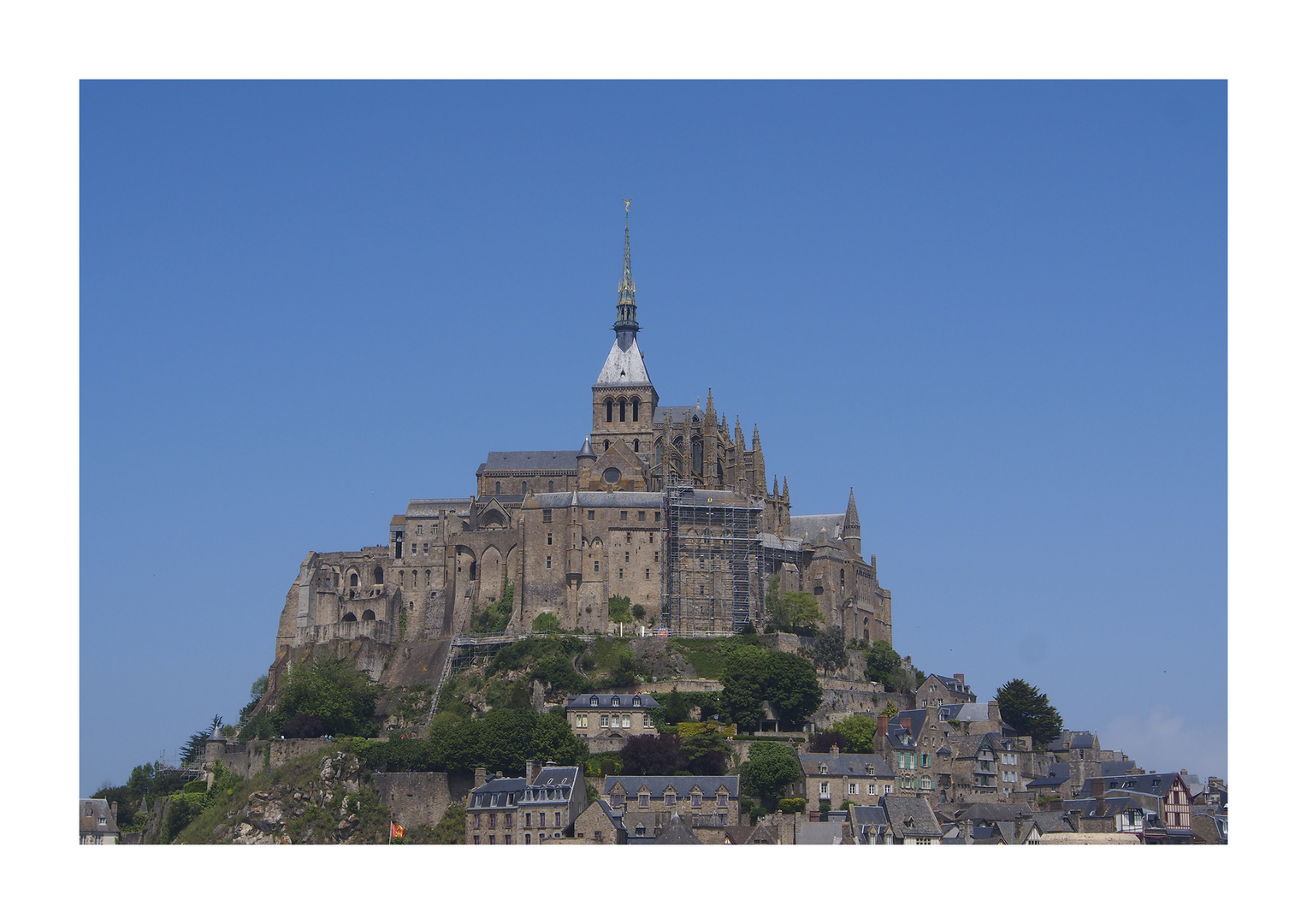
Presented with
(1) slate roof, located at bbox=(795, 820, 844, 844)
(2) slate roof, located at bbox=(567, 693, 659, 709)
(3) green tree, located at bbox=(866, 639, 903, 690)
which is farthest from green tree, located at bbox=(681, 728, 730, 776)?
(3) green tree, located at bbox=(866, 639, 903, 690)

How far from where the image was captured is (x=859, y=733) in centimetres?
8262

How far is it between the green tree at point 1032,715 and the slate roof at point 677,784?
2388cm

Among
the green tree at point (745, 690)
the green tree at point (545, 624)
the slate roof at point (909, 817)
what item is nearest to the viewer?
the slate roof at point (909, 817)

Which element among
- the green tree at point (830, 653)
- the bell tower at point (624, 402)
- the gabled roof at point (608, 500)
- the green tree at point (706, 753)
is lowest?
the green tree at point (706, 753)

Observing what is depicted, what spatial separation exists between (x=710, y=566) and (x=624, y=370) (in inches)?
706

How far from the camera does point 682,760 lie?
77.7 meters

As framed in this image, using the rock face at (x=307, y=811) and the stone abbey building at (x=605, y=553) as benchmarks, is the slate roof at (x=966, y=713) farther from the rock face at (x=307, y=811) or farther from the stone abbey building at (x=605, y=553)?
the rock face at (x=307, y=811)

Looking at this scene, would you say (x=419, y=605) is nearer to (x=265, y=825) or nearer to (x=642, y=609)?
(x=642, y=609)

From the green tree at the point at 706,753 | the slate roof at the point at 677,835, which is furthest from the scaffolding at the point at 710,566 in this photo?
the slate roof at the point at 677,835

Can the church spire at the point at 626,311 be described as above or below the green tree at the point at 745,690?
above

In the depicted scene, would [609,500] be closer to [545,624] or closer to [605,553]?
[605,553]

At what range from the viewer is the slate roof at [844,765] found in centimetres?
7712

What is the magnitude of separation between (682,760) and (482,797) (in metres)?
9.40

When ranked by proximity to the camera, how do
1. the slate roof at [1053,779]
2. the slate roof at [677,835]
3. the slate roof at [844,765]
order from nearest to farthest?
the slate roof at [677,835], the slate roof at [844,765], the slate roof at [1053,779]
